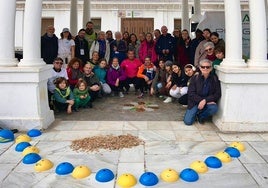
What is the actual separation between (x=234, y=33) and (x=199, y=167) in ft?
9.39

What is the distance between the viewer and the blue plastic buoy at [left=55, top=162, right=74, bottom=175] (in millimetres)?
4230

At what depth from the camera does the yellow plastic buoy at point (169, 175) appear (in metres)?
4.06

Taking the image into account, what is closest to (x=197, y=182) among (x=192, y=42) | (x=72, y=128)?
(x=72, y=128)

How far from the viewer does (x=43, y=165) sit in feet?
14.4

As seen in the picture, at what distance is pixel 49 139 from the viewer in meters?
5.68

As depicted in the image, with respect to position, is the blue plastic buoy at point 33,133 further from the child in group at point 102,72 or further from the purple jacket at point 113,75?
the purple jacket at point 113,75

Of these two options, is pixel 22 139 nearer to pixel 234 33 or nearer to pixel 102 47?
pixel 234 33

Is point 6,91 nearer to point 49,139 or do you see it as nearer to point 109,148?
point 49,139

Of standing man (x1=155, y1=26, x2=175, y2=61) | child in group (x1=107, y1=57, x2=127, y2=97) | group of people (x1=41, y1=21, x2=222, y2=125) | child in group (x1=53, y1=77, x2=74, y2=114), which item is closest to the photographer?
child in group (x1=53, y1=77, x2=74, y2=114)

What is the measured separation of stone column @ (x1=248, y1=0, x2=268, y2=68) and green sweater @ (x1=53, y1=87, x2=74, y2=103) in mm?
3579

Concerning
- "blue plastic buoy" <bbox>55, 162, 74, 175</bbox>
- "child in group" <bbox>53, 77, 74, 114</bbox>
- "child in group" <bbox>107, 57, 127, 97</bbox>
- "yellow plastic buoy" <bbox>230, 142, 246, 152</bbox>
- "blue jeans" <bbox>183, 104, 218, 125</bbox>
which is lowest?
"blue plastic buoy" <bbox>55, 162, 74, 175</bbox>

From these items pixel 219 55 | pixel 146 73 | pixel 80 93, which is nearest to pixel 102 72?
pixel 146 73

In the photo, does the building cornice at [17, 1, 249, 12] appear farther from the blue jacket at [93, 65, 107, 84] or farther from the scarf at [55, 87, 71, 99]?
the scarf at [55, 87, 71, 99]

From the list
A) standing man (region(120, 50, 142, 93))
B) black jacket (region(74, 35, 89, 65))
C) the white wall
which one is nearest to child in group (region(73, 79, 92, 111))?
standing man (region(120, 50, 142, 93))
